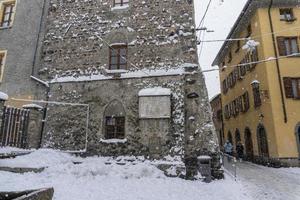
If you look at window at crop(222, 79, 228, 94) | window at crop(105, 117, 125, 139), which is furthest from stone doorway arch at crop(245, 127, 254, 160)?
window at crop(105, 117, 125, 139)

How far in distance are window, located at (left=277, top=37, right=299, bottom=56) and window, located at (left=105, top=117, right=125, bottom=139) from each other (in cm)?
1201

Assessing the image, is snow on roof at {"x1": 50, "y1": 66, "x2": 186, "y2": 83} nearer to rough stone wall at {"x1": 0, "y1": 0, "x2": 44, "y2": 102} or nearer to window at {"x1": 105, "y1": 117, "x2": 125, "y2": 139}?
rough stone wall at {"x1": 0, "y1": 0, "x2": 44, "y2": 102}

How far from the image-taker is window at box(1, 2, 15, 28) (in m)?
13.7

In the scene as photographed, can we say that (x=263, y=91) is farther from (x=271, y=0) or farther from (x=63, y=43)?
(x=63, y=43)

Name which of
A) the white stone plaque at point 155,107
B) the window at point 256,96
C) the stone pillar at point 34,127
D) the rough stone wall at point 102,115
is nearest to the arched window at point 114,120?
the rough stone wall at point 102,115

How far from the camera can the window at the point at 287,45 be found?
1702 centimetres

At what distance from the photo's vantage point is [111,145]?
1047 centimetres

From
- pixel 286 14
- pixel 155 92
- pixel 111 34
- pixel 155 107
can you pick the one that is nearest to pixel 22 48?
pixel 111 34

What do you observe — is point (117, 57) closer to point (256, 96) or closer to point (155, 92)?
point (155, 92)

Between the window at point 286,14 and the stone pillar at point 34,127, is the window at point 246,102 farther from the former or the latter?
the stone pillar at point 34,127

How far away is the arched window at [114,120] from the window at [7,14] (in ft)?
24.6

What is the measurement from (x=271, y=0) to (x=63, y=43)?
45.4 feet

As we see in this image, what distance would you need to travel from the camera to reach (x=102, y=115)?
1087 centimetres

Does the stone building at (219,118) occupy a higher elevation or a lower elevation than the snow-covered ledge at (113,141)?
higher
